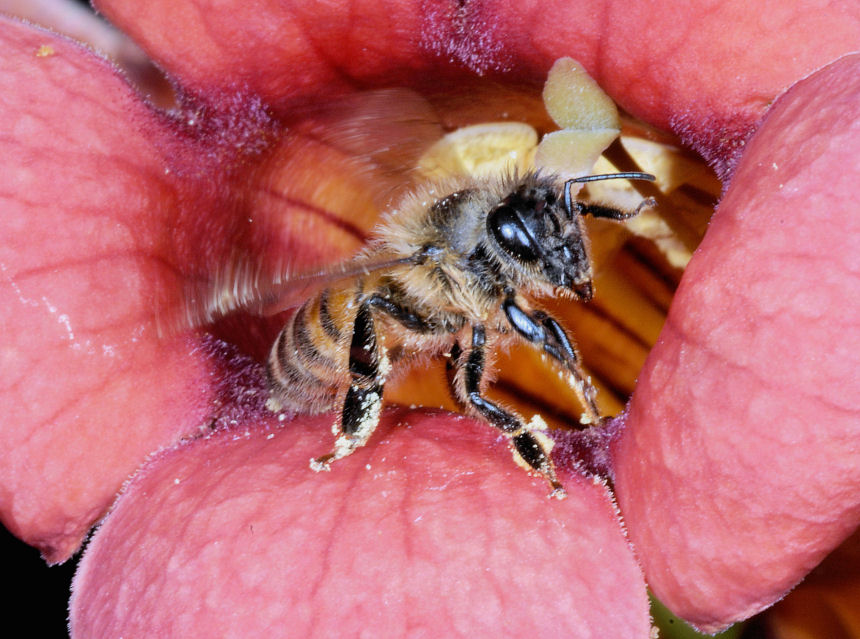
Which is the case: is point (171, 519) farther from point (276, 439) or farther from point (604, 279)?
point (604, 279)

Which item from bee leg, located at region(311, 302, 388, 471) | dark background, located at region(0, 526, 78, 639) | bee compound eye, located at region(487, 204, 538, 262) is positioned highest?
bee compound eye, located at region(487, 204, 538, 262)

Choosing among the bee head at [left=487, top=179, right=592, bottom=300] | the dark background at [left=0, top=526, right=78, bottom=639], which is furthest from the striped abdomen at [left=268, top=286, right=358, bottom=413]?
the dark background at [left=0, top=526, right=78, bottom=639]

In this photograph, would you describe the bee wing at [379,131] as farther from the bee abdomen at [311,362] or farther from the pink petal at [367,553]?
the pink petal at [367,553]

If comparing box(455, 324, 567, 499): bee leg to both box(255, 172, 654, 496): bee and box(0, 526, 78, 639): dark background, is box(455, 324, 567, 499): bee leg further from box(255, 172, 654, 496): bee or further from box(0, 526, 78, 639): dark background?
box(0, 526, 78, 639): dark background

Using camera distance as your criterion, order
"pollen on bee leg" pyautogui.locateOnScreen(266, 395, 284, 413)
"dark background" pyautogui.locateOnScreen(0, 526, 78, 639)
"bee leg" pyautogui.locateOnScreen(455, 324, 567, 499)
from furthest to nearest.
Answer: "dark background" pyautogui.locateOnScreen(0, 526, 78, 639) → "pollen on bee leg" pyautogui.locateOnScreen(266, 395, 284, 413) → "bee leg" pyautogui.locateOnScreen(455, 324, 567, 499)

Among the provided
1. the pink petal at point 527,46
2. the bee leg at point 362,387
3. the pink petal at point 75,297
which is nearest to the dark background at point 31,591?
the pink petal at point 75,297

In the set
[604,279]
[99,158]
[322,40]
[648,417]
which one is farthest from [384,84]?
[648,417]

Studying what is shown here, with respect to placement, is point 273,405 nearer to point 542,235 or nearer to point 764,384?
point 542,235
